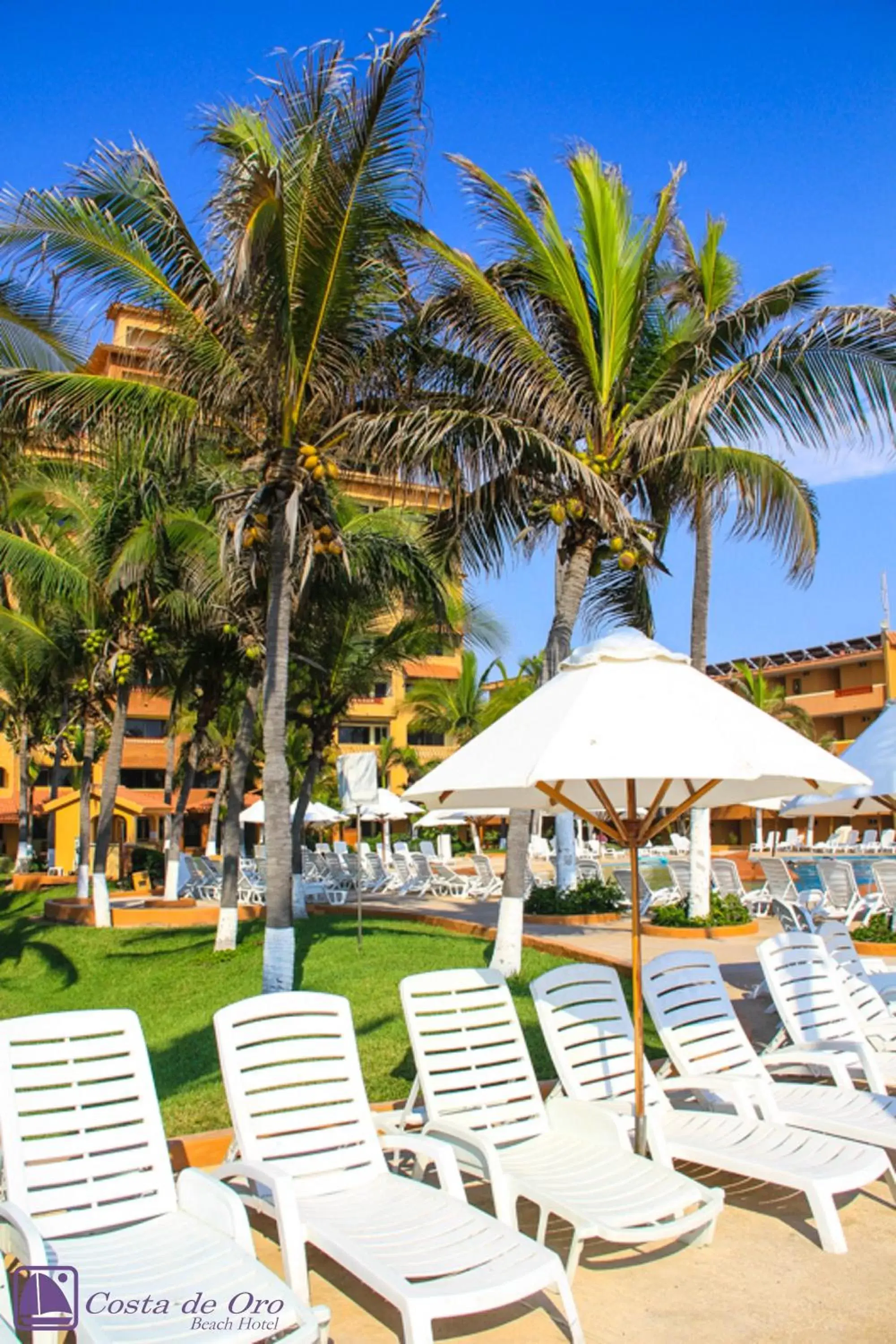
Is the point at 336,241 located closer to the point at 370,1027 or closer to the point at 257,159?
the point at 257,159

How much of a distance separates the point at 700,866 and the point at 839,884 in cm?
244

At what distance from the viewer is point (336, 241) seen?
9945 mm

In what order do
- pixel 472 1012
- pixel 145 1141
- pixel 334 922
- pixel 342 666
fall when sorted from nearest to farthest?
pixel 145 1141, pixel 472 1012, pixel 334 922, pixel 342 666

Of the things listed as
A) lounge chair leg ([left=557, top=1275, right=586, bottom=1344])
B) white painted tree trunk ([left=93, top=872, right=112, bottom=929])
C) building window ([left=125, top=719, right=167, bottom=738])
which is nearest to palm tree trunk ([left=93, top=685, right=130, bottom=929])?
white painted tree trunk ([left=93, top=872, right=112, bottom=929])

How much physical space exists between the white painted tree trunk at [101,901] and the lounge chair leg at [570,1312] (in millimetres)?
16702

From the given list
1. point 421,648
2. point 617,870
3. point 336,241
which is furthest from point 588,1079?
point 617,870

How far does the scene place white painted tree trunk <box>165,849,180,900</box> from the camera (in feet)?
73.7

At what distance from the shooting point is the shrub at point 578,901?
17.3 meters

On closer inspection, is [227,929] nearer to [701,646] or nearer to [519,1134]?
[701,646]

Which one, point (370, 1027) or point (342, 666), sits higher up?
point (342, 666)

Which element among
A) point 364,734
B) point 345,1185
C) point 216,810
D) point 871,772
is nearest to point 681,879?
point 871,772

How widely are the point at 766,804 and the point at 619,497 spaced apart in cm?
966

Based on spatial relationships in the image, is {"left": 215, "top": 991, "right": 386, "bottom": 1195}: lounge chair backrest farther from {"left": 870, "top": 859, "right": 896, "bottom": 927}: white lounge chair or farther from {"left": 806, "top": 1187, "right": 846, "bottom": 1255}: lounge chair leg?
{"left": 870, "top": 859, "right": 896, "bottom": 927}: white lounge chair

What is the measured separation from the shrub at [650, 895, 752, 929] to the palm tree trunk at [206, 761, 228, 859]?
2585 centimetres
